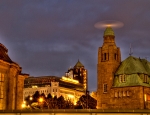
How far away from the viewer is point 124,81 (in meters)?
111

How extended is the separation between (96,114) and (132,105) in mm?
62096

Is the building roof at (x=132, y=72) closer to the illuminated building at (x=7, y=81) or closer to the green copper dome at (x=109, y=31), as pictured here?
the green copper dome at (x=109, y=31)

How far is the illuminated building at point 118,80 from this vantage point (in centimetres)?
10788

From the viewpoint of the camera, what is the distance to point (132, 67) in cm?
11325

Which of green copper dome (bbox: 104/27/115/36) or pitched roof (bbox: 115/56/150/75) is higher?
green copper dome (bbox: 104/27/115/36)

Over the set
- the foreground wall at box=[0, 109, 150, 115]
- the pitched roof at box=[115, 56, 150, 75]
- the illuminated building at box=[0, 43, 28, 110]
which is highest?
the pitched roof at box=[115, 56, 150, 75]

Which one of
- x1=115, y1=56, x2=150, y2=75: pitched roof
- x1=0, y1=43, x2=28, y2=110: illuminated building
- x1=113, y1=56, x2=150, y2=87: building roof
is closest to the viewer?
x1=0, y1=43, x2=28, y2=110: illuminated building

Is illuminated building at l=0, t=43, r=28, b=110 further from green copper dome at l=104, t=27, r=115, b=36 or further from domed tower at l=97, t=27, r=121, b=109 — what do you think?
green copper dome at l=104, t=27, r=115, b=36

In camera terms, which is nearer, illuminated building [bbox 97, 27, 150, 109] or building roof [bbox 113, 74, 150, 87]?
illuminated building [bbox 97, 27, 150, 109]

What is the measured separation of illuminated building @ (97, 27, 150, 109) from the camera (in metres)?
108

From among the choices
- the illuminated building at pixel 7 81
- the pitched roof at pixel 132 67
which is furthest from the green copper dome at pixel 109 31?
the illuminated building at pixel 7 81

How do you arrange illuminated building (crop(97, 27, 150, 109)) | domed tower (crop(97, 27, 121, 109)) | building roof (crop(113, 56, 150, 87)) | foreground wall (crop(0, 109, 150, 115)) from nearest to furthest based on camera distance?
foreground wall (crop(0, 109, 150, 115)) → illuminated building (crop(97, 27, 150, 109)) → building roof (crop(113, 56, 150, 87)) → domed tower (crop(97, 27, 121, 109))

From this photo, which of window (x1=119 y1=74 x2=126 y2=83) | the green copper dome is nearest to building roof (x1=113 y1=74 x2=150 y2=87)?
window (x1=119 y1=74 x2=126 y2=83)

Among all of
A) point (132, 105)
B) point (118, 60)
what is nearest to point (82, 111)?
point (132, 105)
